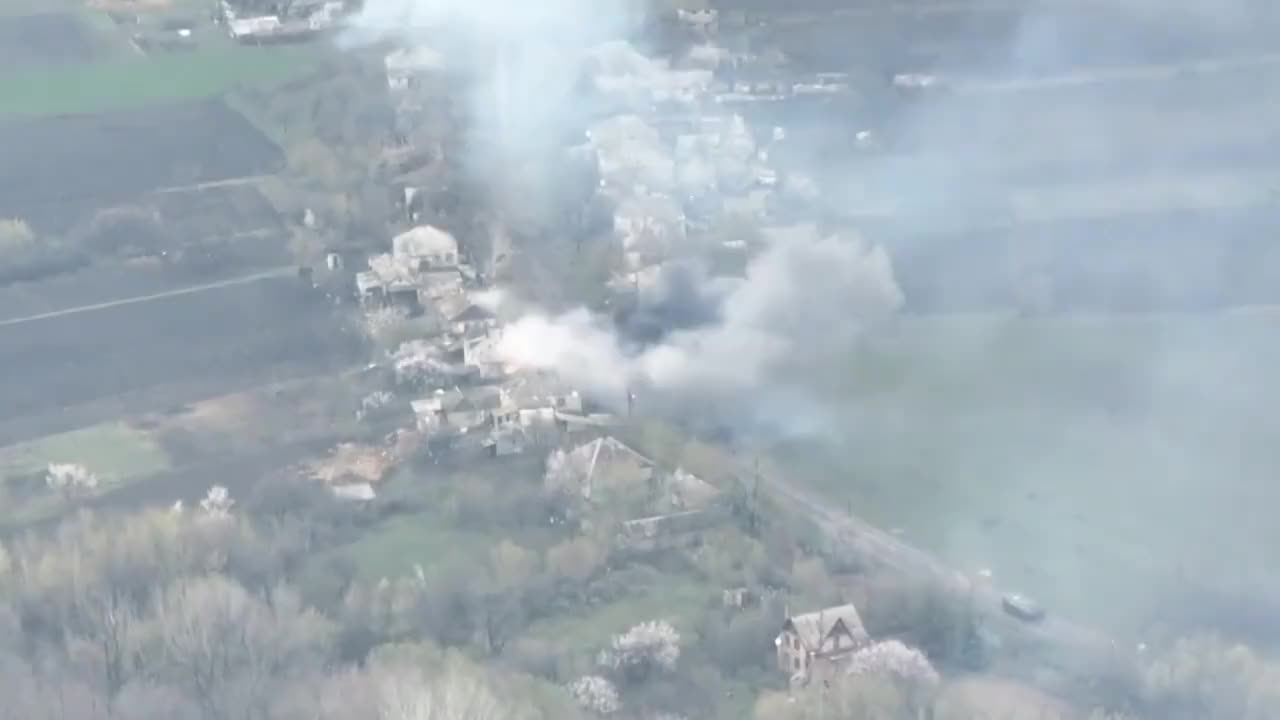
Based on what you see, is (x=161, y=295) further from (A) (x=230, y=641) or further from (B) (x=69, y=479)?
(A) (x=230, y=641)

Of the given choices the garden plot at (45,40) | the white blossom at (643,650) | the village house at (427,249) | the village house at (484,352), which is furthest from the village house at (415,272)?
the garden plot at (45,40)

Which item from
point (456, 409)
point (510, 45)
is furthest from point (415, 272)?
point (510, 45)

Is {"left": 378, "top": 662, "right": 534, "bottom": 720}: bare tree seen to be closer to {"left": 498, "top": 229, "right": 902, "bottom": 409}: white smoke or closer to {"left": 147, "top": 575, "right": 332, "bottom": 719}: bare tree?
{"left": 147, "top": 575, "right": 332, "bottom": 719}: bare tree

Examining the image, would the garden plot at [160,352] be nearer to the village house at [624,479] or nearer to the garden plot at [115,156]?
the garden plot at [115,156]

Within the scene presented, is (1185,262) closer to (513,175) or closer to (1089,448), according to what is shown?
(1089,448)

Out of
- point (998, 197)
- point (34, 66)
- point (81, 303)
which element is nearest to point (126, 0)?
point (34, 66)

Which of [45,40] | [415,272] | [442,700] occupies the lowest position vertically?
[442,700]

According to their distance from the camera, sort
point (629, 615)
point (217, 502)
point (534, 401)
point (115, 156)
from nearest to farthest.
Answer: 1. point (629, 615)
2. point (217, 502)
3. point (534, 401)
4. point (115, 156)
